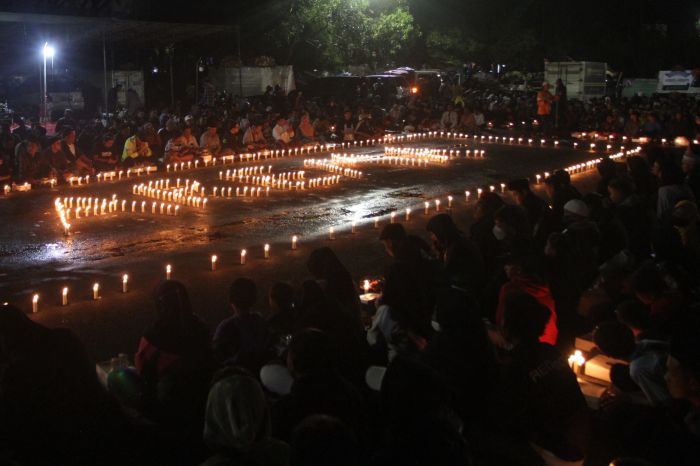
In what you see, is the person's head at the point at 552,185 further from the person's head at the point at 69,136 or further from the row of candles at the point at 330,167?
the person's head at the point at 69,136

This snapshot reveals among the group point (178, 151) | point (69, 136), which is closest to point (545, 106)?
point (178, 151)

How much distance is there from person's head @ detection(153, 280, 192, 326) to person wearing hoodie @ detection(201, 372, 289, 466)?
1.92 metres

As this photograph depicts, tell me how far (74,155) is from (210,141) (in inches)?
166

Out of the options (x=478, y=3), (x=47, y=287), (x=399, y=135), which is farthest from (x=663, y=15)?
(x=47, y=287)

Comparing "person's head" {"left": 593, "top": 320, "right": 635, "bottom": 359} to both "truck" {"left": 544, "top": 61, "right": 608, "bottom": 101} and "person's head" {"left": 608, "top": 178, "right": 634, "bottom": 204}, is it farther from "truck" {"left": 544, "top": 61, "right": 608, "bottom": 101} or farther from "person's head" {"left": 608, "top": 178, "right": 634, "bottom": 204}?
"truck" {"left": 544, "top": 61, "right": 608, "bottom": 101}

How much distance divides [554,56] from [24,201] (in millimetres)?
38279

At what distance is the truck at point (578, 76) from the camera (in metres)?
34.9

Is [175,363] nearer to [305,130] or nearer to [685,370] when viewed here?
[685,370]

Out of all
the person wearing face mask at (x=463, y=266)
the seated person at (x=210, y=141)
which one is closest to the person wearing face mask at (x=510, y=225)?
the person wearing face mask at (x=463, y=266)

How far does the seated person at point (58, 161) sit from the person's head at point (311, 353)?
1343cm

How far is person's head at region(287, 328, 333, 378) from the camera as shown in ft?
13.0

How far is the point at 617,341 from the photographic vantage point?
5.38 metres

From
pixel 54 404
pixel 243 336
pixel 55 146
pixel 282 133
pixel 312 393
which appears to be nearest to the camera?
pixel 312 393

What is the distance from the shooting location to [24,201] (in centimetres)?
1429
